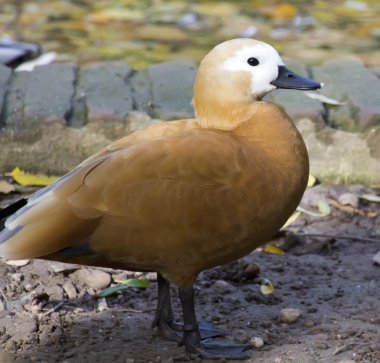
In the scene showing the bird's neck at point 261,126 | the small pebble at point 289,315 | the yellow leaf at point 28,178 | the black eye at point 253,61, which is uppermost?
the black eye at point 253,61

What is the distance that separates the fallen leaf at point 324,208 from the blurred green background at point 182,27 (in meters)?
1.69

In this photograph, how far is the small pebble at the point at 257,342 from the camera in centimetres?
334

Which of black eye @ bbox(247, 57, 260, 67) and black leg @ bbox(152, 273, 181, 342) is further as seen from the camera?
black leg @ bbox(152, 273, 181, 342)

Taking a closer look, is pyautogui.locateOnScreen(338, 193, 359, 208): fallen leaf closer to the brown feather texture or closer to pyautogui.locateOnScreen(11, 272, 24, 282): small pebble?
the brown feather texture

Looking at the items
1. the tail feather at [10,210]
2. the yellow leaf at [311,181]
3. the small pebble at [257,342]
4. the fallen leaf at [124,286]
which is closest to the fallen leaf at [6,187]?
the fallen leaf at [124,286]

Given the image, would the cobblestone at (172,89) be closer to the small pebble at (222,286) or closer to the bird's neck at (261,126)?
the small pebble at (222,286)

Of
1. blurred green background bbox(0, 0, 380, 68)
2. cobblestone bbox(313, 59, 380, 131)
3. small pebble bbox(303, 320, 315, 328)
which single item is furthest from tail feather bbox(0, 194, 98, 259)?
blurred green background bbox(0, 0, 380, 68)

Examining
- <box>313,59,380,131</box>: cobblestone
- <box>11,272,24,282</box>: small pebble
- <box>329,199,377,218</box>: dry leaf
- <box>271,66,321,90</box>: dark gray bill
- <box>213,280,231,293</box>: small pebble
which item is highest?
<box>271,66,321,90</box>: dark gray bill

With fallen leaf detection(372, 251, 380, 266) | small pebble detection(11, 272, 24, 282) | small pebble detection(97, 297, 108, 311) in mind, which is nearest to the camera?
small pebble detection(97, 297, 108, 311)

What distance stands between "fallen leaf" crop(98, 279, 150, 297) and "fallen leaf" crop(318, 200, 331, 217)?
1.01 metres

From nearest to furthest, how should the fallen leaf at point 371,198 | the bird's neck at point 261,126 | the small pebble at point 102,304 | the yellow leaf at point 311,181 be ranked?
the bird's neck at point 261,126 < the small pebble at point 102,304 < the fallen leaf at point 371,198 < the yellow leaf at point 311,181

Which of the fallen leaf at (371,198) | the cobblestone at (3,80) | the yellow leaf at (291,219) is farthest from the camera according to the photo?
the cobblestone at (3,80)

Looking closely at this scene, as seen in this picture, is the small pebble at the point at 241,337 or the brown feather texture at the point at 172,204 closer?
the brown feather texture at the point at 172,204

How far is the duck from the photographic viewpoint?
121 inches
